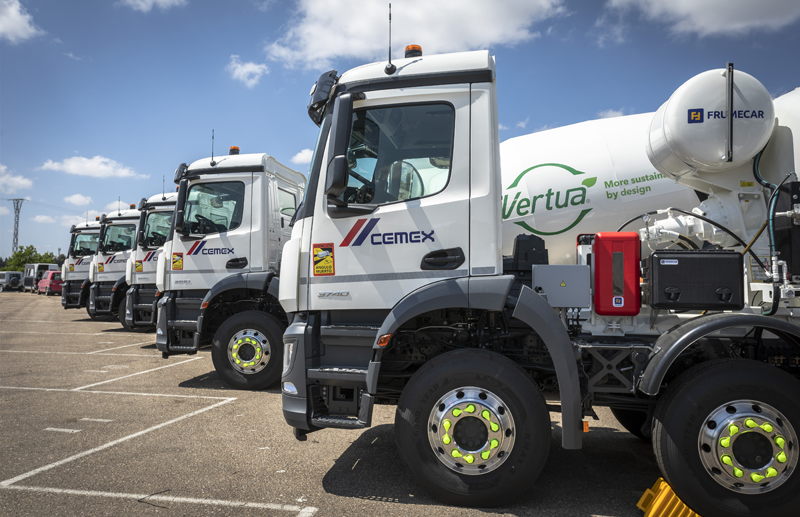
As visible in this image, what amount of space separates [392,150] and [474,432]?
1963 millimetres

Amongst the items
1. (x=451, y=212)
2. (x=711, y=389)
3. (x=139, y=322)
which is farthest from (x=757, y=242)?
(x=139, y=322)

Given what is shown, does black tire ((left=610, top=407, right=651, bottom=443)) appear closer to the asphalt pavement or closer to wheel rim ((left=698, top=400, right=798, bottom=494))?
the asphalt pavement

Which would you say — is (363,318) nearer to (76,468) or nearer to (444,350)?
(444,350)

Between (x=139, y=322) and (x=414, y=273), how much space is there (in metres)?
9.53

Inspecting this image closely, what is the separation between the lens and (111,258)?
46.6ft

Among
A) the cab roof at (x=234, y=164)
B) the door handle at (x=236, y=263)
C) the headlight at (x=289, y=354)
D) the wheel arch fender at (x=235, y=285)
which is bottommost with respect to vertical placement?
the headlight at (x=289, y=354)

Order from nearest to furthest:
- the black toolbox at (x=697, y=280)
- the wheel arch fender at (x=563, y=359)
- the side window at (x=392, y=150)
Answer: the wheel arch fender at (x=563, y=359) < the black toolbox at (x=697, y=280) < the side window at (x=392, y=150)

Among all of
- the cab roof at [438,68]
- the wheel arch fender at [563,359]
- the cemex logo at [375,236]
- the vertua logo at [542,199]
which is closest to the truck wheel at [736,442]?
the wheel arch fender at [563,359]

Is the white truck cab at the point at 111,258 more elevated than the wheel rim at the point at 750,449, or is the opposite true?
the white truck cab at the point at 111,258

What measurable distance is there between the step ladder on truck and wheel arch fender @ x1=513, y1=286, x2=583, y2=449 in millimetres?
10

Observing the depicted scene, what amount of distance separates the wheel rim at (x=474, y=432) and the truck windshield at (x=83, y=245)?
16.8 meters

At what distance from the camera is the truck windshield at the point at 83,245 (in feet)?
53.8

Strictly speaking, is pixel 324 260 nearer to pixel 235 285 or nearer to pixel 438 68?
pixel 438 68

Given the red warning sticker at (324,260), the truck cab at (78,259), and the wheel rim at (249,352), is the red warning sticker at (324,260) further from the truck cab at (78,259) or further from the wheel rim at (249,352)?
the truck cab at (78,259)
